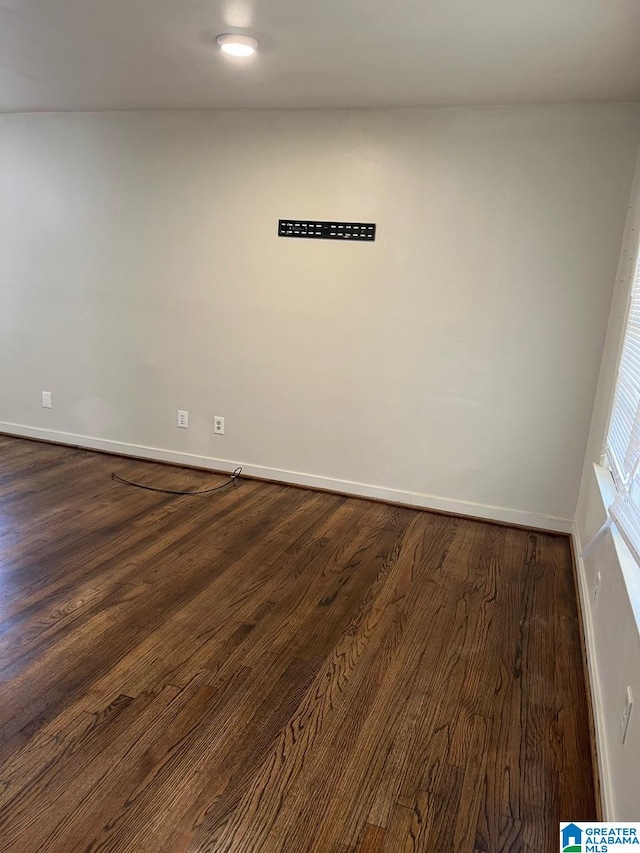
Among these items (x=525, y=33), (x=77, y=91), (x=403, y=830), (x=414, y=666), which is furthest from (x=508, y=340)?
(x=77, y=91)

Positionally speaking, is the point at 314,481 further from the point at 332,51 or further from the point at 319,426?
the point at 332,51

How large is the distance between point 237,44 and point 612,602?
2.57 m

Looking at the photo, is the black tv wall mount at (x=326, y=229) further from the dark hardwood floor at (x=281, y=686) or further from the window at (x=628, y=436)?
the dark hardwood floor at (x=281, y=686)

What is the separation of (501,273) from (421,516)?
4.78 feet

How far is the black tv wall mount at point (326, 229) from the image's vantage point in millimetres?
3639

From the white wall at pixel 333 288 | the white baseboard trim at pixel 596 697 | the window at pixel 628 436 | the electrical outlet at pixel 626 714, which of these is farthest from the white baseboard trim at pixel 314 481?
the electrical outlet at pixel 626 714

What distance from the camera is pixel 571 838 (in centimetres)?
151

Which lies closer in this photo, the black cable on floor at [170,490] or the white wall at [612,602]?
the white wall at [612,602]

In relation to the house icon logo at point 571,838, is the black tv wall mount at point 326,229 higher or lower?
higher

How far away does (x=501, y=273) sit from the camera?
11.3 feet

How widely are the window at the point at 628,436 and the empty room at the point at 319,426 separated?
0.08ft

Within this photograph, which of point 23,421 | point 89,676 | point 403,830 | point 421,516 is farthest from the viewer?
point 23,421

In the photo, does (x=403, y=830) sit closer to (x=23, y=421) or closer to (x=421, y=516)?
(x=421, y=516)

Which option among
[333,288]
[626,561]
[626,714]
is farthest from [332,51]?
[626,714]
